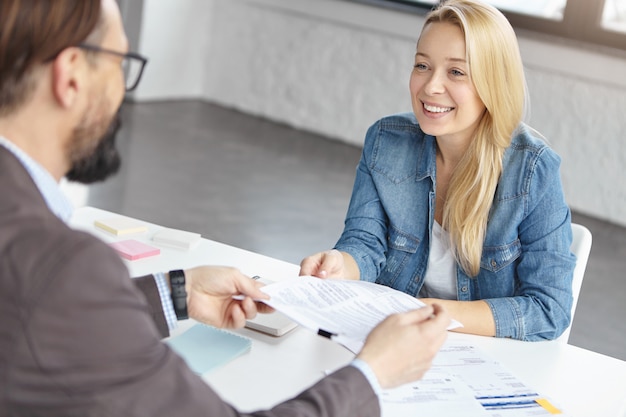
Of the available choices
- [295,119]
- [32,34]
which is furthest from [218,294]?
[295,119]

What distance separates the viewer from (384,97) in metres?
6.77

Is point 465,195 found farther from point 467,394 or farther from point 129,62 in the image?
point 129,62

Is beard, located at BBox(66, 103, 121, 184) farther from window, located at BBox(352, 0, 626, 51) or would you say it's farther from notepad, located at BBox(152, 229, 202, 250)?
window, located at BBox(352, 0, 626, 51)

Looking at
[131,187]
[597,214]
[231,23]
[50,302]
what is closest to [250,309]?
[50,302]

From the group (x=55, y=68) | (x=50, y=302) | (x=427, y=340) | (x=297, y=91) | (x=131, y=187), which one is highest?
(x=55, y=68)

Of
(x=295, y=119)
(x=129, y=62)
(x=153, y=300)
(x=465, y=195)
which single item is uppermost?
(x=129, y=62)

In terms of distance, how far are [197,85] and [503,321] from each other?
6.34 metres

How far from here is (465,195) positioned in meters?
2.12

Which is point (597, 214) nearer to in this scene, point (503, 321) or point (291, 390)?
point (503, 321)

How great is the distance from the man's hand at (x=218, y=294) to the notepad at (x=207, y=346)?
0.10ft

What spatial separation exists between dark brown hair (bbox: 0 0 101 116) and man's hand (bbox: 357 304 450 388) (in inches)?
23.4

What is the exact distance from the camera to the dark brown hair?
3.26 ft

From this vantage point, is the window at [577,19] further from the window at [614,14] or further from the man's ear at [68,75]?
the man's ear at [68,75]

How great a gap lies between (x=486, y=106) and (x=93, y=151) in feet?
3.92
